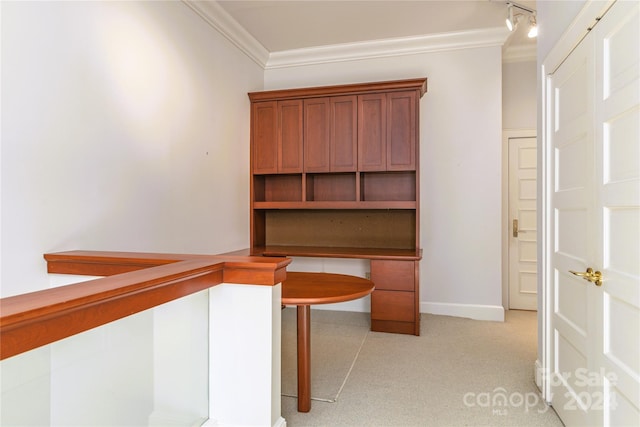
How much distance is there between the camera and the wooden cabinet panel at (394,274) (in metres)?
3.34

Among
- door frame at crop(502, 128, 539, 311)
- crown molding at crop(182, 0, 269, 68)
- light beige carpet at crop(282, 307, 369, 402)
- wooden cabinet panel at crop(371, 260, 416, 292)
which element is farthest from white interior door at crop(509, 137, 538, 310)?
crown molding at crop(182, 0, 269, 68)

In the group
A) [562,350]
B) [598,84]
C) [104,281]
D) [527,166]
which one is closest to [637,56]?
[598,84]

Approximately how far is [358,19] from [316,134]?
3.91 ft

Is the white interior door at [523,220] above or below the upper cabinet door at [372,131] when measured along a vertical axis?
below

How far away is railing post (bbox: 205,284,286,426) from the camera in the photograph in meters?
1.59

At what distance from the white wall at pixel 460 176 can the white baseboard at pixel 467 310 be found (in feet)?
0.03

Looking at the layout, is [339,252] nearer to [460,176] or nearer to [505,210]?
[460,176]

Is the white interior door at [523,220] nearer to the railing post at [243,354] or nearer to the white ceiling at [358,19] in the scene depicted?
the white ceiling at [358,19]

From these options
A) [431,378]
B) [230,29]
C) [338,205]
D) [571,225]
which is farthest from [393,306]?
[230,29]

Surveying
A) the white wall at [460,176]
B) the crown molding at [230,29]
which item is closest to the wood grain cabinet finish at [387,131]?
the white wall at [460,176]

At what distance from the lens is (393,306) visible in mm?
3387

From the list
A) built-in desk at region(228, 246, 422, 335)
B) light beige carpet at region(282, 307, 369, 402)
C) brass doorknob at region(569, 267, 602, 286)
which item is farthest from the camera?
built-in desk at region(228, 246, 422, 335)

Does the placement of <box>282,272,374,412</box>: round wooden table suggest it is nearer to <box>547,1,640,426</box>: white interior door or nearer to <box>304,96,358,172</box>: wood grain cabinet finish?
<box>547,1,640,426</box>: white interior door

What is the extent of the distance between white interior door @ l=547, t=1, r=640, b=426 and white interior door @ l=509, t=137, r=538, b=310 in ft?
7.33
